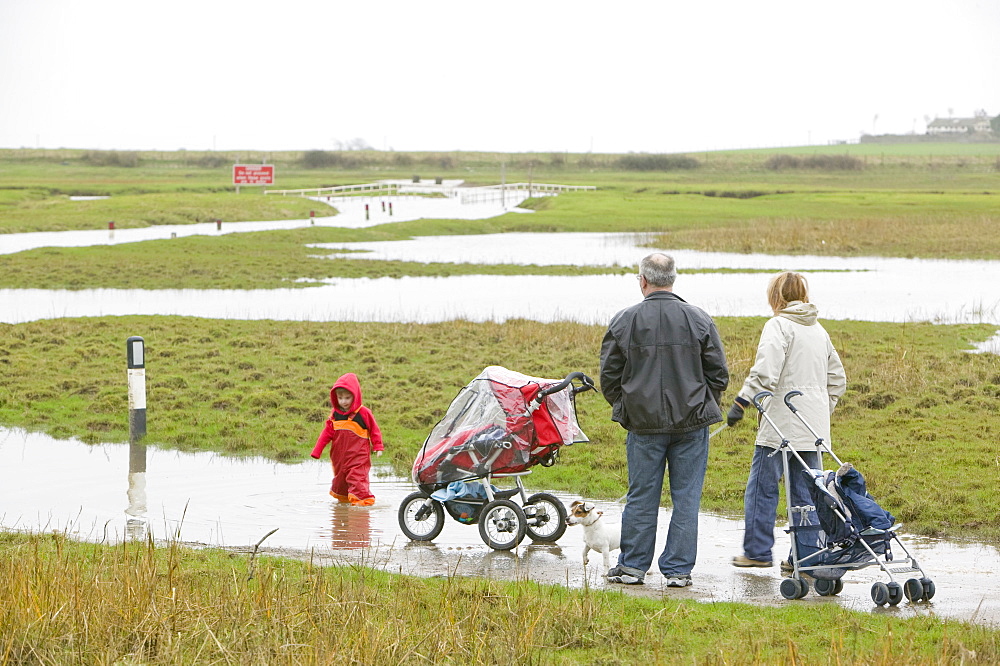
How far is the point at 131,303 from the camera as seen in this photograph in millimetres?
27000

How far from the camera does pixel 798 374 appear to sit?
25.8ft

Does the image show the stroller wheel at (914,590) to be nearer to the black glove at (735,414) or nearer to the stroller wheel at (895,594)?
the stroller wheel at (895,594)

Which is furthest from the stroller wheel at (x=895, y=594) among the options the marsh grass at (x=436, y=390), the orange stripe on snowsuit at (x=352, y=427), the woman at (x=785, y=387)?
the orange stripe on snowsuit at (x=352, y=427)

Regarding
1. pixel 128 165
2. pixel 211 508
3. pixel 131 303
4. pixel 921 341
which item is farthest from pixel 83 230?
pixel 128 165

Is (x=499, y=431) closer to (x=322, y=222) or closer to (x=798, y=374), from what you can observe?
(x=798, y=374)

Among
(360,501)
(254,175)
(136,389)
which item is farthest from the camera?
(254,175)

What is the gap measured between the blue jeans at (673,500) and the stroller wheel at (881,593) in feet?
3.88

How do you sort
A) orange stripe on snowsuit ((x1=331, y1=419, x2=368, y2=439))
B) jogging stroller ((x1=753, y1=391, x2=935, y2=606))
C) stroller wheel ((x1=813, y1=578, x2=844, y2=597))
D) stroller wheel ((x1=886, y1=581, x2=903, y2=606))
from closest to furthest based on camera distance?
stroller wheel ((x1=886, y1=581, x2=903, y2=606)) < jogging stroller ((x1=753, y1=391, x2=935, y2=606)) < stroller wheel ((x1=813, y1=578, x2=844, y2=597)) < orange stripe on snowsuit ((x1=331, y1=419, x2=368, y2=439))

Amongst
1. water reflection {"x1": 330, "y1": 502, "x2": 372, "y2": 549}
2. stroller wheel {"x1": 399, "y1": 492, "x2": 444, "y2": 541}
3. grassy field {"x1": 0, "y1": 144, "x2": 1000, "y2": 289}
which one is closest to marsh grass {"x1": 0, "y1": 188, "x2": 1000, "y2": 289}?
grassy field {"x1": 0, "y1": 144, "x2": 1000, "y2": 289}

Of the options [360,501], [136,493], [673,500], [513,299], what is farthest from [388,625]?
[513,299]

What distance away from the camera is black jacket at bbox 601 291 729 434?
7316mm

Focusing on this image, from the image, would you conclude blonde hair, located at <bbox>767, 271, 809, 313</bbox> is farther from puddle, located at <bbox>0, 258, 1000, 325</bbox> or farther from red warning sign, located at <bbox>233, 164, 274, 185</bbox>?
red warning sign, located at <bbox>233, 164, 274, 185</bbox>

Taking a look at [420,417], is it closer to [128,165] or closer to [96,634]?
[96,634]

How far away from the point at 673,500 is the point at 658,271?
155cm
